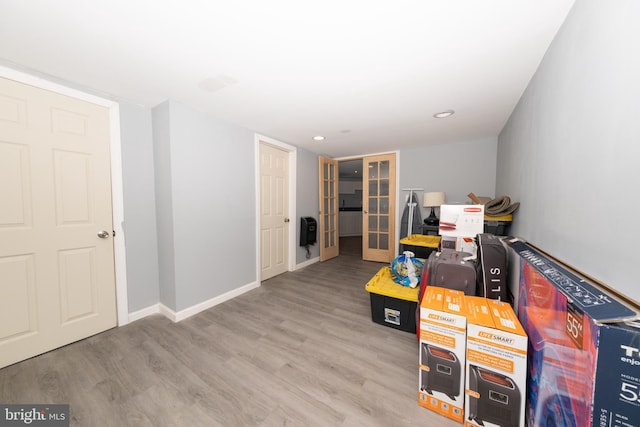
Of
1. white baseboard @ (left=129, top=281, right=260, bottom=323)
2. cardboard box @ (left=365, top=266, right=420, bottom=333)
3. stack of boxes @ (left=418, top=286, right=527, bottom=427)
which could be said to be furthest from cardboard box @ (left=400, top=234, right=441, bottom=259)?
white baseboard @ (left=129, top=281, right=260, bottom=323)

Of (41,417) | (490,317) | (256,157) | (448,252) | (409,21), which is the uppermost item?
(409,21)

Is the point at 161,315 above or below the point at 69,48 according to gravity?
below

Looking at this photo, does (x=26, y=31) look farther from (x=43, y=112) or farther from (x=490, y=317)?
(x=490, y=317)

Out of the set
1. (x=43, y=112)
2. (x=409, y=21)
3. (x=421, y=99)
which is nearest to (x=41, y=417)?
(x=43, y=112)

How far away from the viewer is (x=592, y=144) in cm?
91

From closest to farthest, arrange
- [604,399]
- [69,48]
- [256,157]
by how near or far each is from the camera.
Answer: [604,399] → [69,48] → [256,157]

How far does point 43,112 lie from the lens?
170cm

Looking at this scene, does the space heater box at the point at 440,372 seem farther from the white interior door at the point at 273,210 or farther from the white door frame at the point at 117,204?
the white door frame at the point at 117,204

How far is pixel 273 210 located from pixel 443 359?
281 centimetres

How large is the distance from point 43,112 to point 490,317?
11.4 ft

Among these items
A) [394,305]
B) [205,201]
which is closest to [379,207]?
A: [394,305]

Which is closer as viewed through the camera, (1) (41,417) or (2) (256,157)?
(1) (41,417)

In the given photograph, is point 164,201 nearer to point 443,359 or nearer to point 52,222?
point 52,222

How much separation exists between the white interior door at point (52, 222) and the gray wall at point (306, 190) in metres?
2.44
